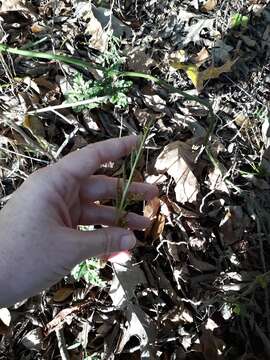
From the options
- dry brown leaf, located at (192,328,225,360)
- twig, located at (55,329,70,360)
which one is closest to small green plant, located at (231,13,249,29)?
dry brown leaf, located at (192,328,225,360)

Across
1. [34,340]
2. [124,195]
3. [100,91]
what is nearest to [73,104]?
[100,91]

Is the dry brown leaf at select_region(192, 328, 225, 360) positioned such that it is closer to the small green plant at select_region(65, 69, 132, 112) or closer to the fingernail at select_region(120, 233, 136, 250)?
the fingernail at select_region(120, 233, 136, 250)

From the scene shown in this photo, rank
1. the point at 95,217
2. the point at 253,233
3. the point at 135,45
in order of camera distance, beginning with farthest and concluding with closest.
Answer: the point at 135,45 → the point at 253,233 → the point at 95,217

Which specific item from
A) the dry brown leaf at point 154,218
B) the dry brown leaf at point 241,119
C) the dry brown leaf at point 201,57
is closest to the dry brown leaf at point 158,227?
the dry brown leaf at point 154,218

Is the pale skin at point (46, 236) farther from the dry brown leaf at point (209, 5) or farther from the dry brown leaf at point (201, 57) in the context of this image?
the dry brown leaf at point (209, 5)

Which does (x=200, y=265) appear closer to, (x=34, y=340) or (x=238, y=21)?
(x=34, y=340)

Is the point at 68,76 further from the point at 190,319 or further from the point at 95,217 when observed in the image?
the point at 190,319

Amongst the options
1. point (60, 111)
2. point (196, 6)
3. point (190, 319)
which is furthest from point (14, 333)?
point (196, 6)
